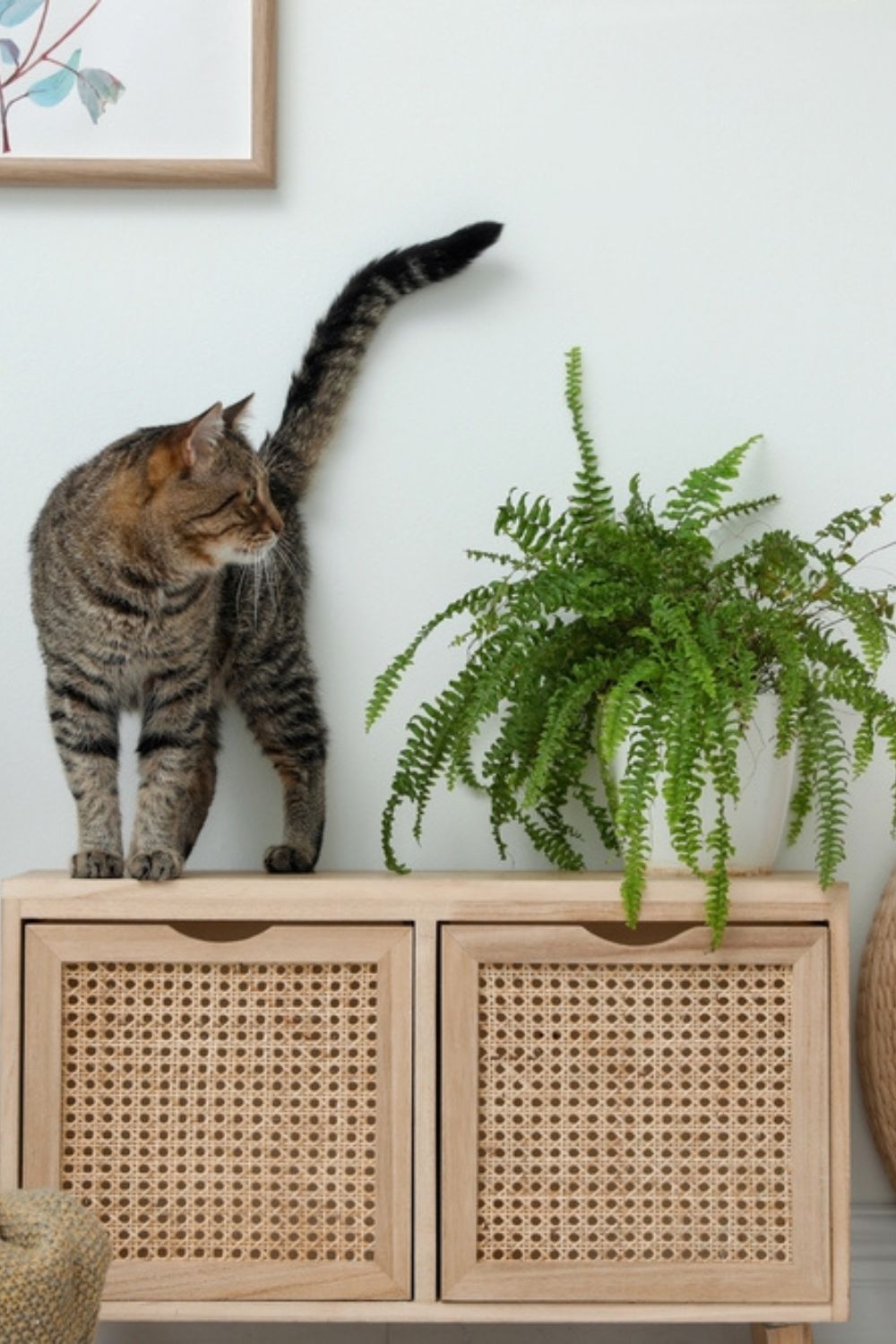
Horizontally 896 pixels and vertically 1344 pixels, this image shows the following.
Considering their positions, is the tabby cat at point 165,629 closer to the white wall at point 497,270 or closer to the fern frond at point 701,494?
the white wall at point 497,270

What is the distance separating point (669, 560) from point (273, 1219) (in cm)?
79

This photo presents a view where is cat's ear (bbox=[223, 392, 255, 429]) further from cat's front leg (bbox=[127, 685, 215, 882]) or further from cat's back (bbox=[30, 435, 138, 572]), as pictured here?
cat's front leg (bbox=[127, 685, 215, 882])

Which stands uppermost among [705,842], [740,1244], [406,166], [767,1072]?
[406,166]

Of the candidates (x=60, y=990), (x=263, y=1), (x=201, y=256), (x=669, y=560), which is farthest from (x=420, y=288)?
(x=60, y=990)

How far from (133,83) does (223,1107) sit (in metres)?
1.23

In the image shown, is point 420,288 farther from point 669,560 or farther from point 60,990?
point 60,990

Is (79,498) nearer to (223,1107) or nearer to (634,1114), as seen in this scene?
(223,1107)

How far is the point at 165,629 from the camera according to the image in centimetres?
159

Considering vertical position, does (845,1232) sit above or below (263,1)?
below

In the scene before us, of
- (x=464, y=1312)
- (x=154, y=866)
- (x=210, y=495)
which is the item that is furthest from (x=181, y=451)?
(x=464, y=1312)

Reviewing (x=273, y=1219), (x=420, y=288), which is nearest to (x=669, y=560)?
(x=420, y=288)

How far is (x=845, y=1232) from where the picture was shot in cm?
147

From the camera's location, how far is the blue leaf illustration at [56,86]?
1.85 meters

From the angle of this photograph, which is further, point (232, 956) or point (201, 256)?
point (201, 256)
